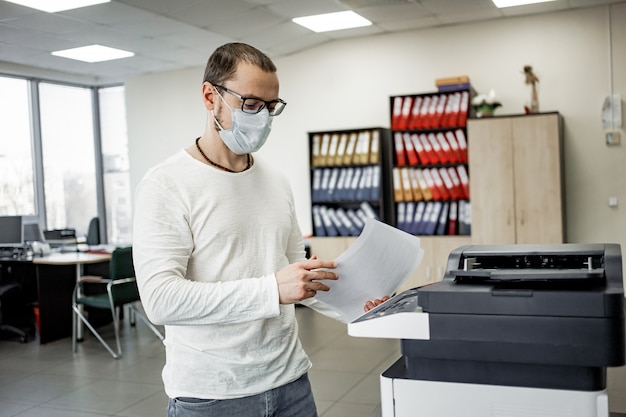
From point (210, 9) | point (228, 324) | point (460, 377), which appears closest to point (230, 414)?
point (228, 324)

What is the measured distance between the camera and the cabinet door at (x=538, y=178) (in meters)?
6.27

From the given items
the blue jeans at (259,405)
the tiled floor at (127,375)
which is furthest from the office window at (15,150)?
the blue jeans at (259,405)

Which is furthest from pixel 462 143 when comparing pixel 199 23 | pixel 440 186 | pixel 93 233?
pixel 93 233

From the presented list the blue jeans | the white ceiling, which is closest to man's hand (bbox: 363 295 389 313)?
the blue jeans

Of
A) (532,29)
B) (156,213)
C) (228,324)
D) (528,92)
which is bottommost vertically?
(228,324)

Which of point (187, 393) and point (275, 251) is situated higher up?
point (275, 251)

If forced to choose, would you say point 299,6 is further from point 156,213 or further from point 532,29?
point 156,213

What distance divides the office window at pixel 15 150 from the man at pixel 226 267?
7628 mm

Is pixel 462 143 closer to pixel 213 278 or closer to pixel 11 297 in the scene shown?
pixel 11 297

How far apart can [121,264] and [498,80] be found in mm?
4313

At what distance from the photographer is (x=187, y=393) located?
1.53 meters

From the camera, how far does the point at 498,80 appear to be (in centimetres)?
695

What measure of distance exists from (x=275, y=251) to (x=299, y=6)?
15.8ft

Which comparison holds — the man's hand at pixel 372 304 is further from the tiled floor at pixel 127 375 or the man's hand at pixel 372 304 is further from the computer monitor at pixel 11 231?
the computer monitor at pixel 11 231
